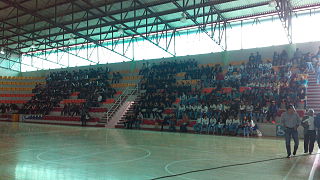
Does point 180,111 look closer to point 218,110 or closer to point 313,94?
point 218,110

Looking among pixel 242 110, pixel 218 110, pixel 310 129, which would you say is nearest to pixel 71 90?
pixel 218 110

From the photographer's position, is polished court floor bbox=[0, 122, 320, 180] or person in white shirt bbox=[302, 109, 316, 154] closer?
polished court floor bbox=[0, 122, 320, 180]

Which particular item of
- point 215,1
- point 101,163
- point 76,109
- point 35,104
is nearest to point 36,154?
point 101,163

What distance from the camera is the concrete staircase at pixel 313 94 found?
18562 millimetres

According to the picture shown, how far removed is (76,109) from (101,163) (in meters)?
20.5

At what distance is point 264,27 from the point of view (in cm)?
2453

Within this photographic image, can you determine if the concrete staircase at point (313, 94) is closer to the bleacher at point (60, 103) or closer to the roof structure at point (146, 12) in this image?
the roof structure at point (146, 12)

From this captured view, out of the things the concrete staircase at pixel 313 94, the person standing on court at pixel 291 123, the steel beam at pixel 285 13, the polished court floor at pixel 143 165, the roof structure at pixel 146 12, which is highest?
the roof structure at pixel 146 12

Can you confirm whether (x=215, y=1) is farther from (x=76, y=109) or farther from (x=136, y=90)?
(x=76, y=109)

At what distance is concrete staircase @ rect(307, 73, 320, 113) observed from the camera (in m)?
18.6

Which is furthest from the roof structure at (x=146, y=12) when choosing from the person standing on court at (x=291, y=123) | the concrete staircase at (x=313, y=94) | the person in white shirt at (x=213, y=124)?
the person standing on court at (x=291, y=123)

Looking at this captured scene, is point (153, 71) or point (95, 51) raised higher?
point (95, 51)

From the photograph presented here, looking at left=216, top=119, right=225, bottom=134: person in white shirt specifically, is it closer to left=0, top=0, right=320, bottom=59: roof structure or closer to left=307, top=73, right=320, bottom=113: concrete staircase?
left=307, top=73, right=320, bottom=113: concrete staircase

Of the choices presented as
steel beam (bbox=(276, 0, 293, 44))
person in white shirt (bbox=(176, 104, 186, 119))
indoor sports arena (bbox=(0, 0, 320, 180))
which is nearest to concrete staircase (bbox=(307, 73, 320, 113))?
indoor sports arena (bbox=(0, 0, 320, 180))
